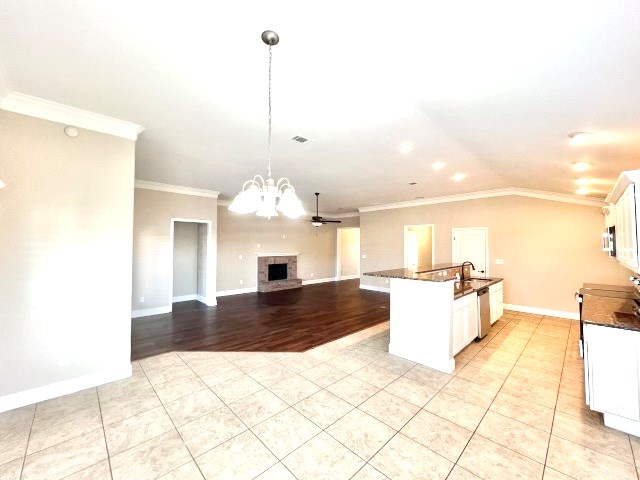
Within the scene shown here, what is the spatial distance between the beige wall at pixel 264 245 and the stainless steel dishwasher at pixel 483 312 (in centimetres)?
644

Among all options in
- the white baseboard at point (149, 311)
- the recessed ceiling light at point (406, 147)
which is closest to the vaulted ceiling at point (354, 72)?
the recessed ceiling light at point (406, 147)

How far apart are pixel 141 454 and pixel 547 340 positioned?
5550 millimetres

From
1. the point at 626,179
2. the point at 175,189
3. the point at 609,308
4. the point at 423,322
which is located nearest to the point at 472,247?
the point at 609,308

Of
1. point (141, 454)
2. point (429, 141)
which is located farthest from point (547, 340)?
point (141, 454)

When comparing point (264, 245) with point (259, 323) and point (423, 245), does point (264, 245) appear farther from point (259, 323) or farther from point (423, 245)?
point (423, 245)

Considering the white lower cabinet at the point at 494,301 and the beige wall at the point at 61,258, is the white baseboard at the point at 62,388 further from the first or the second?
the white lower cabinet at the point at 494,301

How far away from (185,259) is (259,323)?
11.3 feet

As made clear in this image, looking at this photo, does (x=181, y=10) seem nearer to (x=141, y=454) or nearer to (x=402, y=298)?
(x=141, y=454)

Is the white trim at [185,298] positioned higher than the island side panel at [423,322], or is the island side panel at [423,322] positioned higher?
the island side panel at [423,322]

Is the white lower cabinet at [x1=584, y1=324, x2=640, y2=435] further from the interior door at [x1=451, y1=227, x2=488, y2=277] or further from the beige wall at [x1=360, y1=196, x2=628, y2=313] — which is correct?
the interior door at [x1=451, y1=227, x2=488, y2=277]

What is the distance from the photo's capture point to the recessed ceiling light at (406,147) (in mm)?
3469

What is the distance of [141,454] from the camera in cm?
195

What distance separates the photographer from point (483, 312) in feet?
13.9

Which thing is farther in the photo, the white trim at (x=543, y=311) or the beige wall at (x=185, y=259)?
the beige wall at (x=185, y=259)
